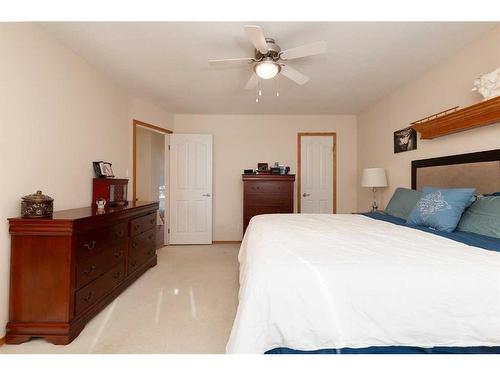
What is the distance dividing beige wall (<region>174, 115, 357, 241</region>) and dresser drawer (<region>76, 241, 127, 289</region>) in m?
2.32

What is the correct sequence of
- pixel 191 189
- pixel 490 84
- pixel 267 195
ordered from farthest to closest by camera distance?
pixel 191 189, pixel 267 195, pixel 490 84

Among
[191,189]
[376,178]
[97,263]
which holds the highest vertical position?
[376,178]

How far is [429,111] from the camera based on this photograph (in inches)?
108

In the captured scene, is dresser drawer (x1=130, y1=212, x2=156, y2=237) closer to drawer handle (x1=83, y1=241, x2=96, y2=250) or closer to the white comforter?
drawer handle (x1=83, y1=241, x2=96, y2=250)

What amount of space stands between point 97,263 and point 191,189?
2.51 metres

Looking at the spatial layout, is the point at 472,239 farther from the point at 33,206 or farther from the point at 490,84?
the point at 33,206

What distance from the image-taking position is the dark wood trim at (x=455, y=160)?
6.55 ft

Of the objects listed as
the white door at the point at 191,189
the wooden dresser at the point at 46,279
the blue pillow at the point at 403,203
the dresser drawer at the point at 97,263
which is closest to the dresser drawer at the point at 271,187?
the white door at the point at 191,189

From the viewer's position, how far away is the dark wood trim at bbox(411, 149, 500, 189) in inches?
78.6

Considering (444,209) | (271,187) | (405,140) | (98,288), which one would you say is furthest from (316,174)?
(98,288)

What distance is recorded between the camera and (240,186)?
4.63 m

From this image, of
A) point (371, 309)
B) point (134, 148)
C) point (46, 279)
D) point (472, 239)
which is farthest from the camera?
point (134, 148)

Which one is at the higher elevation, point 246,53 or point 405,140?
point 246,53

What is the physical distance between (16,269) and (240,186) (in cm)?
334
